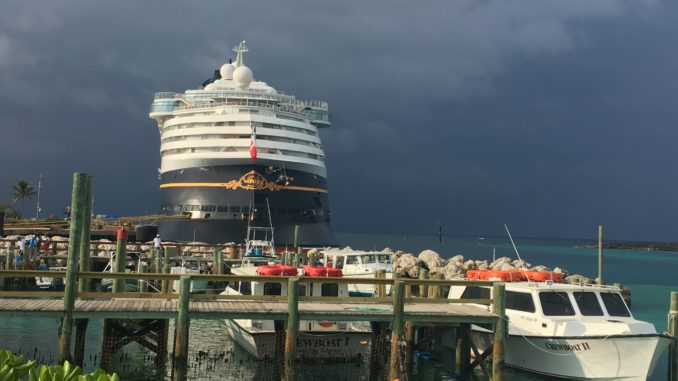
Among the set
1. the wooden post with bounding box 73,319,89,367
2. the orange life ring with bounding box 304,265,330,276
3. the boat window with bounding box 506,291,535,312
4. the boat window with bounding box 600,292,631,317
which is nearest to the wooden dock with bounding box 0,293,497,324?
the wooden post with bounding box 73,319,89,367

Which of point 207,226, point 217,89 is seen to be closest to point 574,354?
point 207,226

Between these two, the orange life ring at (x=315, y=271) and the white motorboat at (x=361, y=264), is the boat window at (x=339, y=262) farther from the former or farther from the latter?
the orange life ring at (x=315, y=271)

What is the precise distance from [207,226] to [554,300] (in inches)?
1175

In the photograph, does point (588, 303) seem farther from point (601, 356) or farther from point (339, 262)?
point (339, 262)

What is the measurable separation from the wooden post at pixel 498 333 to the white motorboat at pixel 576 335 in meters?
1.62

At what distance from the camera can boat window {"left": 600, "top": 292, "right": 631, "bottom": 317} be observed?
15531 mm

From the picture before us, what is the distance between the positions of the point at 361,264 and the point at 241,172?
1854 cm

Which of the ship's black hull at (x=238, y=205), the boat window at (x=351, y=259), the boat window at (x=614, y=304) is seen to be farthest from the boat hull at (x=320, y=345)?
the ship's black hull at (x=238, y=205)

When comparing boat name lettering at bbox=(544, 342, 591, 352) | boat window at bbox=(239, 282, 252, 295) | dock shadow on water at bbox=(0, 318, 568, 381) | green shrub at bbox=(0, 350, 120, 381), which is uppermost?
green shrub at bbox=(0, 350, 120, 381)

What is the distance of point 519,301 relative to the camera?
15.9m

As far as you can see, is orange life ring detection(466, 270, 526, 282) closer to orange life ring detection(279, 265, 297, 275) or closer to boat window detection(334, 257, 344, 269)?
orange life ring detection(279, 265, 297, 275)

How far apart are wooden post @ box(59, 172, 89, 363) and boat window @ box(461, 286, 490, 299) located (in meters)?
10.8

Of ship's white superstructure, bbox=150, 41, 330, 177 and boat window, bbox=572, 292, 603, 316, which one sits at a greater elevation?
ship's white superstructure, bbox=150, 41, 330, 177

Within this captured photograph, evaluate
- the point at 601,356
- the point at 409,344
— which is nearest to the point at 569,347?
the point at 601,356
